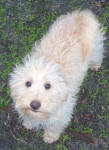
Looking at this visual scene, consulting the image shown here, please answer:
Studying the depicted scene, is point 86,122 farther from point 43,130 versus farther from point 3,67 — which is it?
point 3,67

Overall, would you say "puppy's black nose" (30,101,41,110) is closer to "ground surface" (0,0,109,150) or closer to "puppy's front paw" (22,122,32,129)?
"puppy's front paw" (22,122,32,129)

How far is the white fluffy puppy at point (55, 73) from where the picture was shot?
2467 millimetres

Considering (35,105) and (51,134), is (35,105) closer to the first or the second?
(35,105)

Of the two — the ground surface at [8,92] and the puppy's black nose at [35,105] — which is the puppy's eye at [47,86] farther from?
the ground surface at [8,92]

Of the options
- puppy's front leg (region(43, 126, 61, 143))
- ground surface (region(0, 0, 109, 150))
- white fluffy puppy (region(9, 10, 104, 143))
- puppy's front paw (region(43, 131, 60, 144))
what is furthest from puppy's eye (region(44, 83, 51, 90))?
ground surface (region(0, 0, 109, 150))

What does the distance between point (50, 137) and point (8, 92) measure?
1.07 m

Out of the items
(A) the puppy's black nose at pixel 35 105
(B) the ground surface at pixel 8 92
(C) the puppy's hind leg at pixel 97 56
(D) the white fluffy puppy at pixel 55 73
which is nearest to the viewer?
(A) the puppy's black nose at pixel 35 105

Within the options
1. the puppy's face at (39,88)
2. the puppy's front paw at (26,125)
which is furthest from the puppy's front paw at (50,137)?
the puppy's face at (39,88)

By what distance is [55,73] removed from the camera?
2605 mm

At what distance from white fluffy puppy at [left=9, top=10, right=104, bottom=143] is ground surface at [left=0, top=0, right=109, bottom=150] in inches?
12.4

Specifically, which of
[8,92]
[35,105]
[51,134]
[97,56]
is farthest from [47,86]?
[8,92]

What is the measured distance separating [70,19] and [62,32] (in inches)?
10.3

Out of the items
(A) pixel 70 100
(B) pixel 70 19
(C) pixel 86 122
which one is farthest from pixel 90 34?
(C) pixel 86 122

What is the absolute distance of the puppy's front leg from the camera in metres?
3.54
